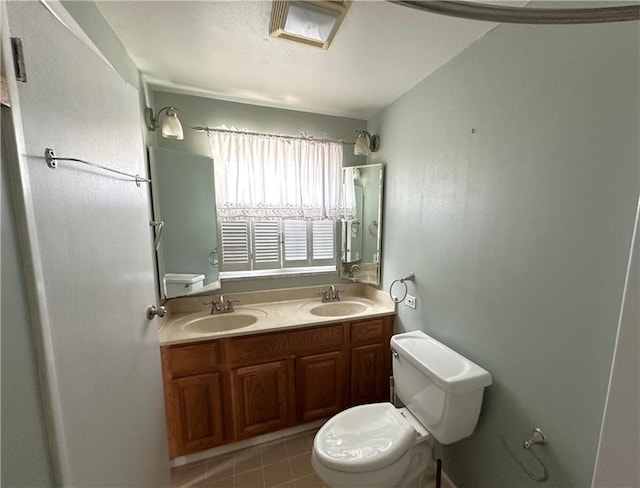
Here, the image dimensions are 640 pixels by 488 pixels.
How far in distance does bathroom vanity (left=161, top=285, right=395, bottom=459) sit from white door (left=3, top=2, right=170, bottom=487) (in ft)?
1.33

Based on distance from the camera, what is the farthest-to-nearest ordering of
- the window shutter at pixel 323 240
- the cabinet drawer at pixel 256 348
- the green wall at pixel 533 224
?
the window shutter at pixel 323 240
the cabinet drawer at pixel 256 348
the green wall at pixel 533 224

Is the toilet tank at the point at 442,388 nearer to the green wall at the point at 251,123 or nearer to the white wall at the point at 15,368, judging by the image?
the green wall at the point at 251,123

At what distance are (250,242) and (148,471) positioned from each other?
4.75ft

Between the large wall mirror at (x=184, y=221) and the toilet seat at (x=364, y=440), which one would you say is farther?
the large wall mirror at (x=184, y=221)

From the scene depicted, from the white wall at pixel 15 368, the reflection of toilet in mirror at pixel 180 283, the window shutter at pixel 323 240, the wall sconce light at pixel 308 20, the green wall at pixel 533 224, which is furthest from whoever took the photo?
the window shutter at pixel 323 240

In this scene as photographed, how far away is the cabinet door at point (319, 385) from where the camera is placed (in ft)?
5.77

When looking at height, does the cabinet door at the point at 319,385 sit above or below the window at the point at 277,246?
below

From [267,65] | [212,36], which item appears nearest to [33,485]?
[212,36]

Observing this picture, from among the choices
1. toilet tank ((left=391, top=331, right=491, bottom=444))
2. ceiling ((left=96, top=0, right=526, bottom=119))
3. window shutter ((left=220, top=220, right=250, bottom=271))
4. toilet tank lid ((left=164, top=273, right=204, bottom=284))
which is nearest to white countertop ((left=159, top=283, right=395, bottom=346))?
toilet tank lid ((left=164, top=273, right=204, bottom=284))

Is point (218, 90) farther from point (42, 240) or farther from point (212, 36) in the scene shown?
point (42, 240)

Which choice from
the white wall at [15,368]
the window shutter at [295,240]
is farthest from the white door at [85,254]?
the window shutter at [295,240]

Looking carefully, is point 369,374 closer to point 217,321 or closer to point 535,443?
point 535,443

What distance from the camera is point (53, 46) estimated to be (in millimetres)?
661

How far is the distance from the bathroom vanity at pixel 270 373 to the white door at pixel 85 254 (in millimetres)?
406
